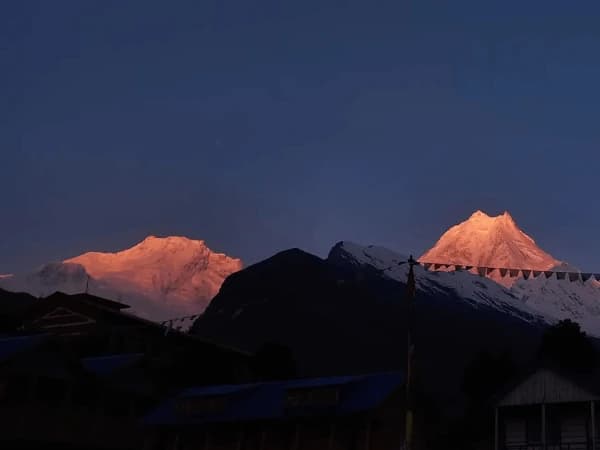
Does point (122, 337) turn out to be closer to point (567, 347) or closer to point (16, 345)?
point (16, 345)

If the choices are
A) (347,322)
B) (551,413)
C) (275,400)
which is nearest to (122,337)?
(275,400)

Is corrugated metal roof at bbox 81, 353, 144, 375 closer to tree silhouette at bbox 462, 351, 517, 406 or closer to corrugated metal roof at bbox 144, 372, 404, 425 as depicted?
corrugated metal roof at bbox 144, 372, 404, 425

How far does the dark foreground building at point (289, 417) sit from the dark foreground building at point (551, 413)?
5.47 metres

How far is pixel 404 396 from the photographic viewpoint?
145 feet

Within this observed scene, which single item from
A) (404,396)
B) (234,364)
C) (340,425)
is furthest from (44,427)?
(234,364)

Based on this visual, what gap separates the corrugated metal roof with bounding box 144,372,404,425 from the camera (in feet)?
141

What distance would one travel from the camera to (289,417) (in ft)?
144

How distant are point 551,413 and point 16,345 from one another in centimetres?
2784

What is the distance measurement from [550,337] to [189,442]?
34.4 meters

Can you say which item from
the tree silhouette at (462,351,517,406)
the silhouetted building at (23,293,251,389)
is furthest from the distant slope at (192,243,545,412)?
the silhouetted building at (23,293,251,389)

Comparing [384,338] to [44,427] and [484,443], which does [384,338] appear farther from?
[44,427]

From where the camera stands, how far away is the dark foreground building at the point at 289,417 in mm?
42500

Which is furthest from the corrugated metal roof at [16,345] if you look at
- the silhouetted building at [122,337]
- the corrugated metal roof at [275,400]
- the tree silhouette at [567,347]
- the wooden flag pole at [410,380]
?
the tree silhouette at [567,347]

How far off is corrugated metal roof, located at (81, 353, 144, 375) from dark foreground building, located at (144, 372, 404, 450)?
4003 mm
